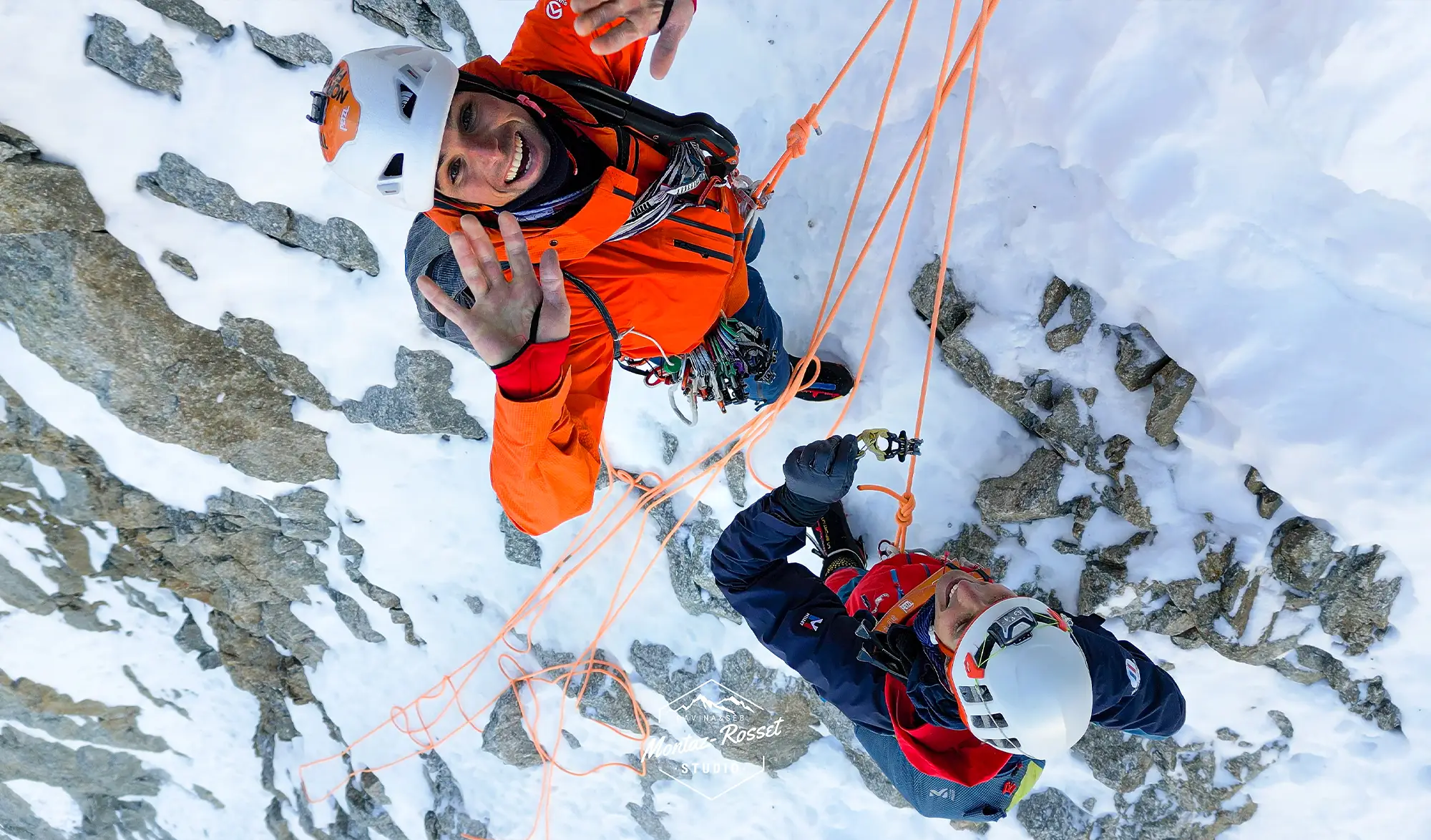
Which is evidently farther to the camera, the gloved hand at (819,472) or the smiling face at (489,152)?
the gloved hand at (819,472)

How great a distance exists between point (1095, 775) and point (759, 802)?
1829mm

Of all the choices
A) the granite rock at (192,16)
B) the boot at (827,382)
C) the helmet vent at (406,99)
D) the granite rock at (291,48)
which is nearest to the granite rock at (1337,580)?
the boot at (827,382)

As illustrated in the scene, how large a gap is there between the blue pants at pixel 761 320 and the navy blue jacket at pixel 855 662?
63 centimetres

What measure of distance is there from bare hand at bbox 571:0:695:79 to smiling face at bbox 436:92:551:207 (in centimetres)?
31

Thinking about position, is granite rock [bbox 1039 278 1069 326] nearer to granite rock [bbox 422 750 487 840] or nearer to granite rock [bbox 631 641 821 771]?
granite rock [bbox 631 641 821 771]

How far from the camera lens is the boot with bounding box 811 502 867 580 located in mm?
3406

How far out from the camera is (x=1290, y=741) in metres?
3.02

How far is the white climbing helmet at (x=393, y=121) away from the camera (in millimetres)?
2025

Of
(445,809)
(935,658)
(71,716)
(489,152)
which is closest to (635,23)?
(489,152)

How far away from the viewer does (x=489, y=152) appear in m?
2.05

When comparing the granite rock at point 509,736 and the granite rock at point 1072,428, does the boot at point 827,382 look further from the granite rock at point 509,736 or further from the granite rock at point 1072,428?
the granite rock at point 509,736

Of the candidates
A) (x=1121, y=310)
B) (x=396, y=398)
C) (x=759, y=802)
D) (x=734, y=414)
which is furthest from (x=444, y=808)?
(x=1121, y=310)

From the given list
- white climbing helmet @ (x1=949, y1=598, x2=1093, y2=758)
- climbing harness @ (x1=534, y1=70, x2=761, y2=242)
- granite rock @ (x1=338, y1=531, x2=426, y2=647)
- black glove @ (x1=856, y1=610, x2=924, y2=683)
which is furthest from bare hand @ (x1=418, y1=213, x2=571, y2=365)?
granite rock @ (x1=338, y1=531, x2=426, y2=647)

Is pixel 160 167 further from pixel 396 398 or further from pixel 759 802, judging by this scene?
pixel 759 802
